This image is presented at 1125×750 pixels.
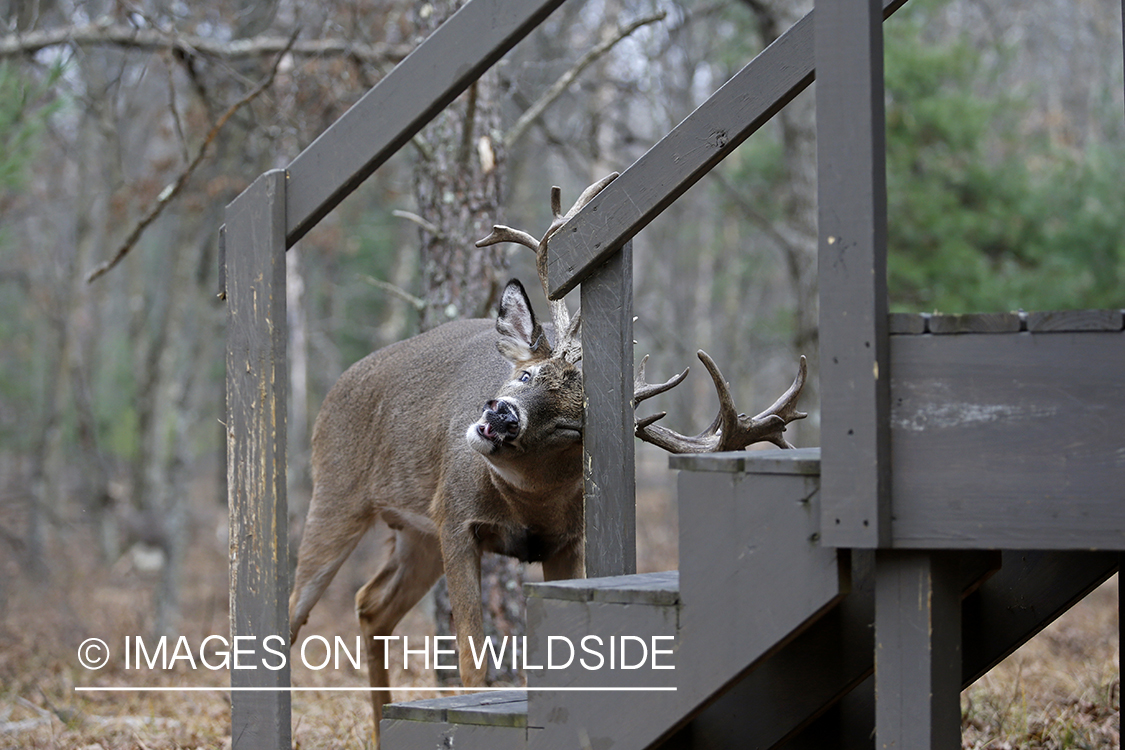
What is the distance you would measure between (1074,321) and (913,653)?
108 centimetres

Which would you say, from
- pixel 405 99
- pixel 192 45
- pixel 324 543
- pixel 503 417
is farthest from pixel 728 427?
pixel 192 45

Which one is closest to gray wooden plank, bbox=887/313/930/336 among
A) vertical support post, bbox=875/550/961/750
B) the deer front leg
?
vertical support post, bbox=875/550/961/750

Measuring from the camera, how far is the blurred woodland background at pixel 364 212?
29.5 feet

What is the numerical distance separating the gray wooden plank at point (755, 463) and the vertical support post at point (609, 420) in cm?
88

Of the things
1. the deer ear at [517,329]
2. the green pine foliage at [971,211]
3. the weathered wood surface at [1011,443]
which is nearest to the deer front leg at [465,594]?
the deer ear at [517,329]

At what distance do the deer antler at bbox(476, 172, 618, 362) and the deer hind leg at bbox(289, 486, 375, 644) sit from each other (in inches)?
72.9

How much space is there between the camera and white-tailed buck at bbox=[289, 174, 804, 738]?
5.51 metres

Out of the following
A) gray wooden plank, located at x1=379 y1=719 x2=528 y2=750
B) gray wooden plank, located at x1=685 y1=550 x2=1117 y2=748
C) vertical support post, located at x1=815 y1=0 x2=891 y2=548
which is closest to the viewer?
vertical support post, located at x1=815 y1=0 x2=891 y2=548

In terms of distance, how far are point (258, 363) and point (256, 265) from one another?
A: 399 mm

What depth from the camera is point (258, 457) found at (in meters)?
4.71

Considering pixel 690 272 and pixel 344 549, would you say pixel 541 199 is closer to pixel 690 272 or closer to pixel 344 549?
pixel 690 272

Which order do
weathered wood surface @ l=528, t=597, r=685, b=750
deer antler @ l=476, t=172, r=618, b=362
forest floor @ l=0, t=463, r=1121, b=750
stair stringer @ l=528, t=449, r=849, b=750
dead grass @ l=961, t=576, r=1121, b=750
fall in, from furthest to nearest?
1. forest floor @ l=0, t=463, r=1121, b=750
2. dead grass @ l=961, t=576, r=1121, b=750
3. deer antler @ l=476, t=172, r=618, b=362
4. weathered wood surface @ l=528, t=597, r=685, b=750
5. stair stringer @ l=528, t=449, r=849, b=750

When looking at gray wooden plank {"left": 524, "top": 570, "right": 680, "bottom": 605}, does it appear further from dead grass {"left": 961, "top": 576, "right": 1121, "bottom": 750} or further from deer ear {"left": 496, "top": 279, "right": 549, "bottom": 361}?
dead grass {"left": 961, "top": 576, "right": 1121, "bottom": 750}

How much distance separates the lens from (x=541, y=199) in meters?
29.7
